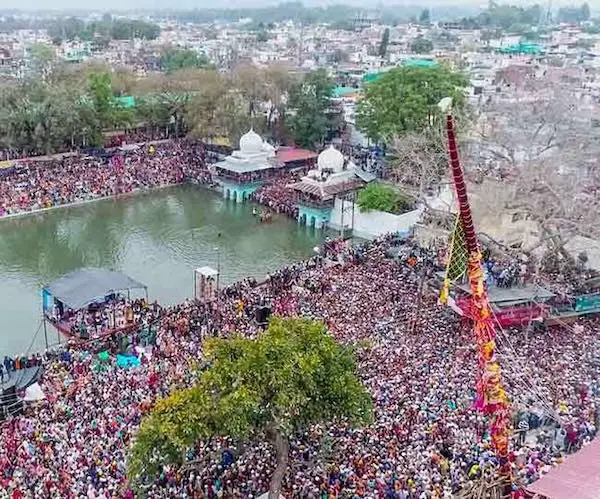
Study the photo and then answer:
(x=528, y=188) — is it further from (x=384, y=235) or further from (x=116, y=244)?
(x=116, y=244)

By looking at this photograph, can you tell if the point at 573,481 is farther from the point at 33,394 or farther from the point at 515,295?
the point at 33,394

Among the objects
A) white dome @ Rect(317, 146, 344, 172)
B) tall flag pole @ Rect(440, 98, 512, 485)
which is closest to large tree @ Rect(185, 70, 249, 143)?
white dome @ Rect(317, 146, 344, 172)

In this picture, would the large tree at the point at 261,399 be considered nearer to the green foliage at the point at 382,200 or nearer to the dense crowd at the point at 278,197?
the green foliage at the point at 382,200

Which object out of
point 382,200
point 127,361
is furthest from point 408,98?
point 127,361

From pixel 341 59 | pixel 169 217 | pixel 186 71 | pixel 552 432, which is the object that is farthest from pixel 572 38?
pixel 552 432

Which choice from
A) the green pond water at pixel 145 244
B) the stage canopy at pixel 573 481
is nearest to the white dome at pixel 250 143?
the green pond water at pixel 145 244

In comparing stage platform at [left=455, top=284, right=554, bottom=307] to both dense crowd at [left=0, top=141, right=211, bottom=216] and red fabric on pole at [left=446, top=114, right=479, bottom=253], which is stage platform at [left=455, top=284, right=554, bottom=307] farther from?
dense crowd at [left=0, top=141, right=211, bottom=216]
